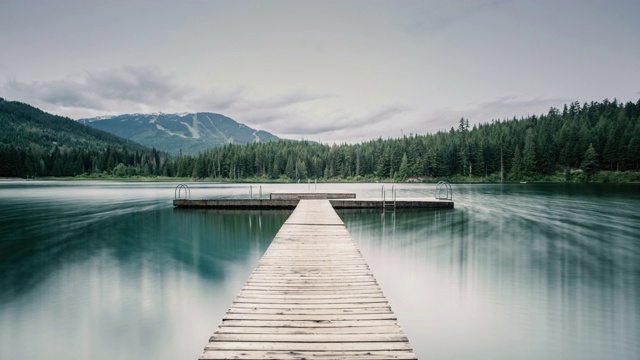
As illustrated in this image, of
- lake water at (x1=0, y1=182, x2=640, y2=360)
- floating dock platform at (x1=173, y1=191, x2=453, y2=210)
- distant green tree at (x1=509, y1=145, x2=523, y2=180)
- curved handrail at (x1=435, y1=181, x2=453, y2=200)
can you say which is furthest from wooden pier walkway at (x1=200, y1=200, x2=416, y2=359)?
distant green tree at (x1=509, y1=145, x2=523, y2=180)

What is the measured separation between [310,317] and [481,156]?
107 metres

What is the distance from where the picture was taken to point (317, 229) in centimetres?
1496

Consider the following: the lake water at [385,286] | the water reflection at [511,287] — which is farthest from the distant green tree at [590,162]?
the lake water at [385,286]

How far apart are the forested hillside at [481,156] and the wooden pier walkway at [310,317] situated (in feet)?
331

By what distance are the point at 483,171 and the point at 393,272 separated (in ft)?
332

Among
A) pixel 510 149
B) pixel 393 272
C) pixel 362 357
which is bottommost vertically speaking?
pixel 393 272

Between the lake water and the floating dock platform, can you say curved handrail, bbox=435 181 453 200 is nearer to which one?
the floating dock platform

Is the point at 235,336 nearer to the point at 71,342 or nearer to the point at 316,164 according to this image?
the point at 71,342

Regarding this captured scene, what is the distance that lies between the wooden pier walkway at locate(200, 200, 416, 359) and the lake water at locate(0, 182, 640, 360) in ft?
5.57

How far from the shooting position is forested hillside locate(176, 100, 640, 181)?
92.2 m

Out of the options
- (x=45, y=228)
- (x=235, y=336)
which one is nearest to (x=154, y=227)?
(x=45, y=228)

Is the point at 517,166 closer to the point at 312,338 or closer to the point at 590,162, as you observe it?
the point at 590,162

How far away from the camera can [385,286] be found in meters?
11.1

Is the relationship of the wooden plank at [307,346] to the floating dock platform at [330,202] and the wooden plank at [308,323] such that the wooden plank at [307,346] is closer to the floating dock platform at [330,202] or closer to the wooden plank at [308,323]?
the wooden plank at [308,323]
